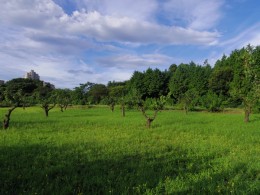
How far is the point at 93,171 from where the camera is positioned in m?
9.14

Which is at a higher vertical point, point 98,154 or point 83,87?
point 83,87

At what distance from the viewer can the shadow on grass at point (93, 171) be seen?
746 centimetres

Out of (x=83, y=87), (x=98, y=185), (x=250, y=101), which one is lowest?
(x=98, y=185)

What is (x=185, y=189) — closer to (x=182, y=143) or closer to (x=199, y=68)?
(x=182, y=143)

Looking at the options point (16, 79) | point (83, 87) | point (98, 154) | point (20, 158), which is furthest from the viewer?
point (16, 79)

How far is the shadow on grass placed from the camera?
7.46 metres

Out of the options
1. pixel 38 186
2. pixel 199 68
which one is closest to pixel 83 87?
pixel 199 68

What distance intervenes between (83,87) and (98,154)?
351 ft

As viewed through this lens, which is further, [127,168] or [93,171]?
[127,168]

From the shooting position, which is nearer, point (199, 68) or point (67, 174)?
point (67, 174)

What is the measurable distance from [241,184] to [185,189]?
1865 millimetres

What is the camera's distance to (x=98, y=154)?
38.9ft

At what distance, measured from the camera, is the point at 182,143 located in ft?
49.4

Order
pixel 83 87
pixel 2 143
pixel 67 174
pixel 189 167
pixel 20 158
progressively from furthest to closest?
pixel 83 87
pixel 2 143
pixel 20 158
pixel 189 167
pixel 67 174
